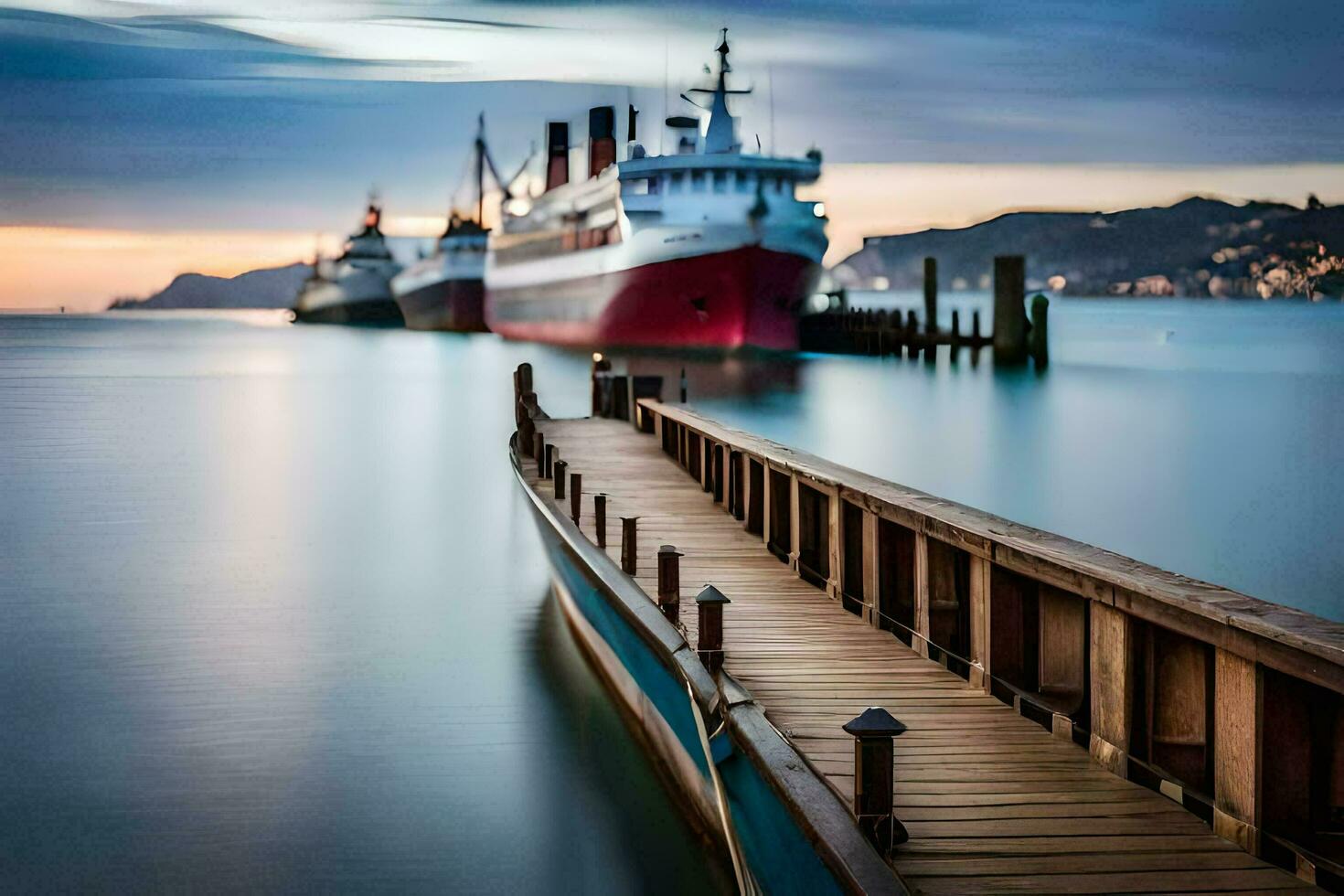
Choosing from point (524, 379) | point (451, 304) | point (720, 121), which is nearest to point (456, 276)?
point (451, 304)

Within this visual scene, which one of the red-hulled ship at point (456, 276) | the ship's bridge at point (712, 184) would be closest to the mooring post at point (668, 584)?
the ship's bridge at point (712, 184)

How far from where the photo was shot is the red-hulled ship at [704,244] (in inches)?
2158

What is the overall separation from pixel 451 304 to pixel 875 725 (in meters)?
104

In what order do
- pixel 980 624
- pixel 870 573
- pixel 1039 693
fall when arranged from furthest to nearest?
pixel 870 573 < pixel 980 624 < pixel 1039 693

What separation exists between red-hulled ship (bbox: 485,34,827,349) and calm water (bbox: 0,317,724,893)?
2874 centimetres

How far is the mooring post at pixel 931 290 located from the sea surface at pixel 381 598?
8007 millimetres

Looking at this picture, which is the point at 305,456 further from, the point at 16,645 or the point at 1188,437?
the point at 1188,437

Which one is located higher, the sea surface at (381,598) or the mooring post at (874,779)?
the mooring post at (874,779)

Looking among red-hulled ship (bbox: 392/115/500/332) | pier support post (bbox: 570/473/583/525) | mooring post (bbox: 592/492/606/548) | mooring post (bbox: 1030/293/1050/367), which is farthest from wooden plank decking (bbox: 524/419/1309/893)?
red-hulled ship (bbox: 392/115/500/332)

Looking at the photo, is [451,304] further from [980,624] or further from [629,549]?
[980,624]

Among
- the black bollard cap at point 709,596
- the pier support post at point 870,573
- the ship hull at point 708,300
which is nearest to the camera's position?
the black bollard cap at point 709,596

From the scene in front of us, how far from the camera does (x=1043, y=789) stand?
5105 millimetres

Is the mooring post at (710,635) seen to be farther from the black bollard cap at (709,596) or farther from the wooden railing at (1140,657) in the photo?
the wooden railing at (1140,657)

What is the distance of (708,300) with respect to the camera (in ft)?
182
